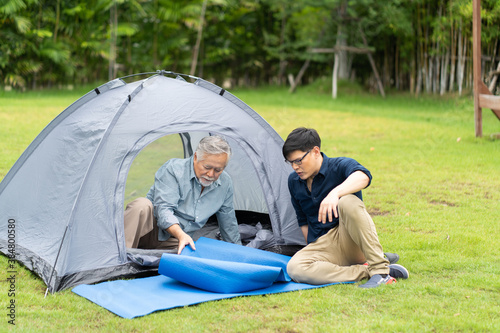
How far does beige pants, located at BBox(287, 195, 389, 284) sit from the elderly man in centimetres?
74

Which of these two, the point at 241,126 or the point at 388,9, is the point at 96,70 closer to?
the point at 388,9

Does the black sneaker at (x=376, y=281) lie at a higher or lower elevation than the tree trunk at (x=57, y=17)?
lower

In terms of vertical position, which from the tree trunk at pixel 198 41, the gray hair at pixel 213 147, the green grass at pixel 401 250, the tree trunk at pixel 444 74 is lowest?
the green grass at pixel 401 250

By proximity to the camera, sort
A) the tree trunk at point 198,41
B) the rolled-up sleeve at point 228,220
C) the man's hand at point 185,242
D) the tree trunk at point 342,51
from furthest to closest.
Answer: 1. the tree trunk at point 198,41
2. the tree trunk at point 342,51
3. the rolled-up sleeve at point 228,220
4. the man's hand at point 185,242

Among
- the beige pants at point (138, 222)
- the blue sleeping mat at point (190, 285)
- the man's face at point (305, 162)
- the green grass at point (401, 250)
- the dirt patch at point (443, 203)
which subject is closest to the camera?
the green grass at point (401, 250)

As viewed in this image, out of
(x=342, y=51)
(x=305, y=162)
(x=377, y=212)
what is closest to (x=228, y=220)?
(x=305, y=162)

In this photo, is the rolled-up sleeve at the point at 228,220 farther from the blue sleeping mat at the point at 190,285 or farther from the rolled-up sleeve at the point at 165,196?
the blue sleeping mat at the point at 190,285

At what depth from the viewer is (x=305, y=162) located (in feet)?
12.2

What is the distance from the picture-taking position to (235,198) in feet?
17.1

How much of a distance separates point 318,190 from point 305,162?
0.78 ft

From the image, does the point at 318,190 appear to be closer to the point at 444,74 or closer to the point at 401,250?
the point at 401,250

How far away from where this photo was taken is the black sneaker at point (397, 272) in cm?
379

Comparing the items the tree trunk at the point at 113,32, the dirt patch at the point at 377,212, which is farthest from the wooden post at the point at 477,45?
the tree trunk at the point at 113,32

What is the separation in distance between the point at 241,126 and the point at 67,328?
1961 millimetres
